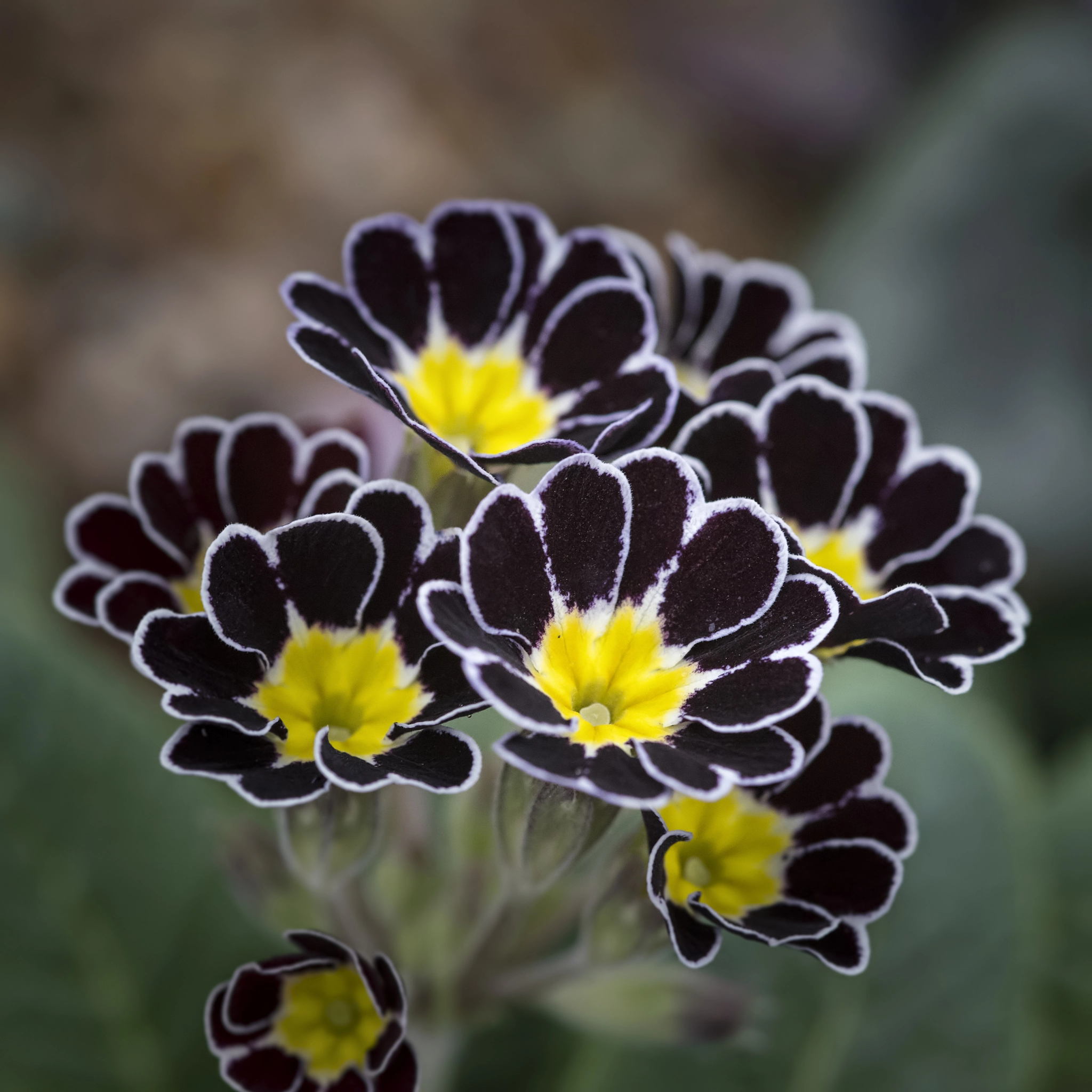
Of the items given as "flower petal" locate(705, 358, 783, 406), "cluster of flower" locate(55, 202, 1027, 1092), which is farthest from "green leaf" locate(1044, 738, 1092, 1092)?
"flower petal" locate(705, 358, 783, 406)

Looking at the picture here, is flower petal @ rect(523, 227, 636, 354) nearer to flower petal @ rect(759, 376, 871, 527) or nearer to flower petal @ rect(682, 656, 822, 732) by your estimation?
flower petal @ rect(759, 376, 871, 527)

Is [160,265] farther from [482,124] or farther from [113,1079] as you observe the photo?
[113,1079]

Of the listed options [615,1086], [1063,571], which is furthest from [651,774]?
[1063,571]

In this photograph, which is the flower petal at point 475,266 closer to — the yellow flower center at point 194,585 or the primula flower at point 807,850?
the yellow flower center at point 194,585

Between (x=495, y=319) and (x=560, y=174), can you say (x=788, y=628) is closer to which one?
(x=495, y=319)

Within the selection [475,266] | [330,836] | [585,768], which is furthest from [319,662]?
[475,266]

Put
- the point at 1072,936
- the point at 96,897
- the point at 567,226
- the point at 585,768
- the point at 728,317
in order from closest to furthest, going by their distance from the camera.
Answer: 1. the point at 585,768
2. the point at 728,317
3. the point at 96,897
4. the point at 1072,936
5. the point at 567,226
